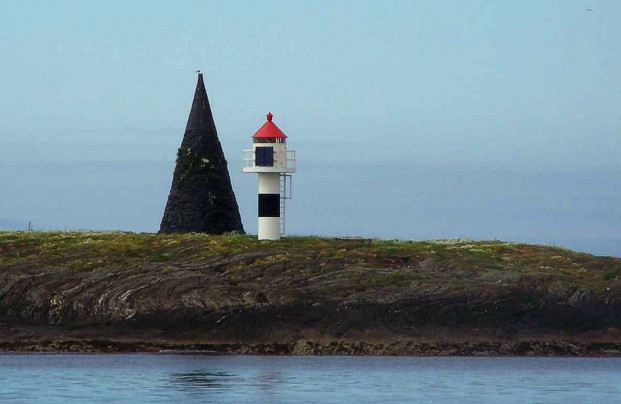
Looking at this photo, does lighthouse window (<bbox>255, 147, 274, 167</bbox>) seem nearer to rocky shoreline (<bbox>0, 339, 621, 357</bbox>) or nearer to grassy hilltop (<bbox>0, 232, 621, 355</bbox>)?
grassy hilltop (<bbox>0, 232, 621, 355</bbox>)

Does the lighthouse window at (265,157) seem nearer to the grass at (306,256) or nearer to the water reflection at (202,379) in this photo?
the grass at (306,256)

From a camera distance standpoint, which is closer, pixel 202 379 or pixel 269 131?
pixel 202 379

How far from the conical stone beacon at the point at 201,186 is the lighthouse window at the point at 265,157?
199 inches

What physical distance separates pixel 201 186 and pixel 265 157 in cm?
562

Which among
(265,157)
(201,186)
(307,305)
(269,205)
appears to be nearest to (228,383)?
(307,305)

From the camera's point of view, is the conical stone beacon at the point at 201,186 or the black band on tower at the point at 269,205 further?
the conical stone beacon at the point at 201,186

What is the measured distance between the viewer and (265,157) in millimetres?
70625

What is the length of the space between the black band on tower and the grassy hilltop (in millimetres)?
3708

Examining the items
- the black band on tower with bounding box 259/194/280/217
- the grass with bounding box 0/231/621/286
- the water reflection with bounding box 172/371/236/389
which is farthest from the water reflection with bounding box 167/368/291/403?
the black band on tower with bounding box 259/194/280/217

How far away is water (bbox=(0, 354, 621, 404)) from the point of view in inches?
1895

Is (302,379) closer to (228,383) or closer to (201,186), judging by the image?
(228,383)

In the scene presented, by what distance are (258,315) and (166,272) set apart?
6.04m

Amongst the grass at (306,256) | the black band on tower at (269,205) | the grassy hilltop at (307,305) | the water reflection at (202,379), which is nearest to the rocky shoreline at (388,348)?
the grassy hilltop at (307,305)

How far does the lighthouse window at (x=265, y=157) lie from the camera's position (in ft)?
231
